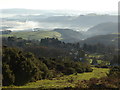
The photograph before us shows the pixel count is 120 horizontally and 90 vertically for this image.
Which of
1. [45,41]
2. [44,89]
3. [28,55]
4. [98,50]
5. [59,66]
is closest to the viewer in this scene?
[44,89]

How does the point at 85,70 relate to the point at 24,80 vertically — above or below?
below

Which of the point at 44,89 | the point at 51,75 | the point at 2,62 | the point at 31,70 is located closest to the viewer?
the point at 44,89

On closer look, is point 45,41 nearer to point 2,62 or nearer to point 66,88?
point 2,62

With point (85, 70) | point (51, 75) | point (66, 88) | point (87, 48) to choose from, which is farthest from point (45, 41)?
point (66, 88)

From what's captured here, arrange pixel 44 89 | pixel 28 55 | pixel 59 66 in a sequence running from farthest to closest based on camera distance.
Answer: pixel 59 66, pixel 28 55, pixel 44 89

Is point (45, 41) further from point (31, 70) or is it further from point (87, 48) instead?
point (31, 70)

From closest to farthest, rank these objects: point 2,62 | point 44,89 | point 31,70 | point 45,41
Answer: point 44,89
point 2,62
point 31,70
point 45,41

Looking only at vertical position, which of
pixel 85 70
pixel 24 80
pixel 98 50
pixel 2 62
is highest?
pixel 2 62

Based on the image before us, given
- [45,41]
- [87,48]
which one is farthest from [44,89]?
[45,41]

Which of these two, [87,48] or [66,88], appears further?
[87,48]
